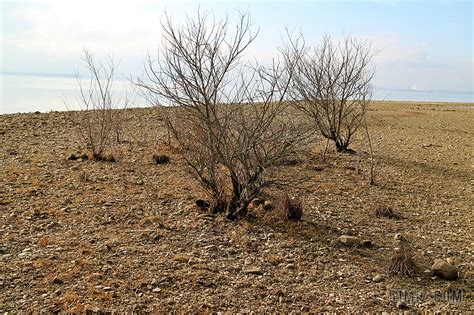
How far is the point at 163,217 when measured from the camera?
6.18m

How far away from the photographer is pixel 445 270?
4535mm

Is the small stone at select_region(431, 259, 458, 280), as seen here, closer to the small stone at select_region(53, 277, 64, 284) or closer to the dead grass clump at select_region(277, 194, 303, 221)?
the dead grass clump at select_region(277, 194, 303, 221)

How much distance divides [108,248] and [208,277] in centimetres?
128

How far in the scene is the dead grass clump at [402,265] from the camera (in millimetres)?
4578

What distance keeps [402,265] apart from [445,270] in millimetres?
412

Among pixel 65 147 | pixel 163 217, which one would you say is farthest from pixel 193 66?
pixel 65 147

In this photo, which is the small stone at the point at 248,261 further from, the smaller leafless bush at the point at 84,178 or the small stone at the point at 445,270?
the smaller leafless bush at the point at 84,178

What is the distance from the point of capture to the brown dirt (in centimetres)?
405

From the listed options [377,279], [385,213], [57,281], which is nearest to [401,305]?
[377,279]

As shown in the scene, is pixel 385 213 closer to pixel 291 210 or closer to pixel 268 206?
pixel 291 210

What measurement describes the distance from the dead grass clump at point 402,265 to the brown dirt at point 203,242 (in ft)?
0.24

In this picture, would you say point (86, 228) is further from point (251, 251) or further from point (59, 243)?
point (251, 251)

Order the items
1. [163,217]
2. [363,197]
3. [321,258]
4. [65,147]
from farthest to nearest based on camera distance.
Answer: [65,147]
[363,197]
[163,217]
[321,258]

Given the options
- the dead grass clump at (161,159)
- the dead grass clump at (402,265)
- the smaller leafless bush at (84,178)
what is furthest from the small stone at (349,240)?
the dead grass clump at (161,159)
